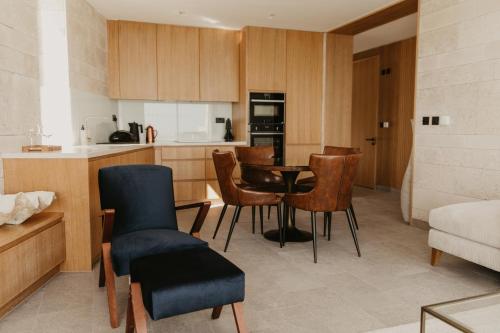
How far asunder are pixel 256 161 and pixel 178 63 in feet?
7.08

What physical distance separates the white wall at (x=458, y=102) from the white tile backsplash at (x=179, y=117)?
10.4 ft

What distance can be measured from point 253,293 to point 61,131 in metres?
2.79

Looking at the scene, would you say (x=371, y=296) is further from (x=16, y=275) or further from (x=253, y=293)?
(x=16, y=275)

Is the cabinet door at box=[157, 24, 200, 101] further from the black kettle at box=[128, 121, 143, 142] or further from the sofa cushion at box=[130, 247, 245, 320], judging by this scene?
the sofa cushion at box=[130, 247, 245, 320]

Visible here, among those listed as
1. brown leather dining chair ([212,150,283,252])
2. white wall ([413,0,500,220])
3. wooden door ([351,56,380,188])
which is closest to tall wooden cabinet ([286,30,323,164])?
Result: wooden door ([351,56,380,188])

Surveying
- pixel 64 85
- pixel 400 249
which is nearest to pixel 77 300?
pixel 64 85

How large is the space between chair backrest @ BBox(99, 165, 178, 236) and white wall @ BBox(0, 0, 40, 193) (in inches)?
43.2

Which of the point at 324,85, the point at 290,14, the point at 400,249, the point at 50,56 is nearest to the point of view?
the point at 400,249

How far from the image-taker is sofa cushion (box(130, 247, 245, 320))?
1696 mm

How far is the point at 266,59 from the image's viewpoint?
5867 millimetres

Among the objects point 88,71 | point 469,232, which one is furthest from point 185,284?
point 88,71

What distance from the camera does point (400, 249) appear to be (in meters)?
3.65

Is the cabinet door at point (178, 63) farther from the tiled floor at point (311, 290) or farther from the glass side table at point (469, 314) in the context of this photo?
the glass side table at point (469, 314)

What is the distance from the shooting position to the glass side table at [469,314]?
4.70 ft
